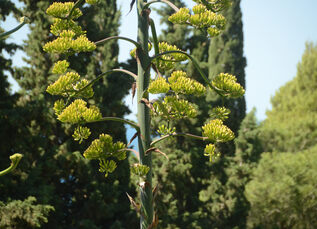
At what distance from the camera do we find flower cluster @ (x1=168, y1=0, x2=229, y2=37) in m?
3.12

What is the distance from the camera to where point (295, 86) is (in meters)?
21.7

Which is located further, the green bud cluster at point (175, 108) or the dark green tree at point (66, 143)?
the dark green tree at point (66, 143)

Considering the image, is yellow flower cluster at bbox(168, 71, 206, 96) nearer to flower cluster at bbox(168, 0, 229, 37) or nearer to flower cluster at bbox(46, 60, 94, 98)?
flower cluster at bbox(168, 0, 229, 37)

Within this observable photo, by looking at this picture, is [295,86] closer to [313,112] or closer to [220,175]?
[313,112]

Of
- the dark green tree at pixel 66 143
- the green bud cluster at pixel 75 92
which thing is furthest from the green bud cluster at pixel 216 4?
the dark green tree at pixel 66 143

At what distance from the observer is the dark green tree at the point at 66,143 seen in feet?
28.4

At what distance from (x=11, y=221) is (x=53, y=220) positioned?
6.16 ft

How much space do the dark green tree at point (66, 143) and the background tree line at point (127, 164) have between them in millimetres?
30

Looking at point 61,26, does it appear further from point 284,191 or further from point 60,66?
point 284,191

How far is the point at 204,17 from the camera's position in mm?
3170

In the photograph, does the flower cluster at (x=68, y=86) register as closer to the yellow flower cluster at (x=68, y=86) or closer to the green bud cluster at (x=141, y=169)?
the yellow flower cluster at (x=68, y=86)

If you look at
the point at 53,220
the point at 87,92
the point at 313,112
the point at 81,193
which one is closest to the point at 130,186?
the point at 81,193

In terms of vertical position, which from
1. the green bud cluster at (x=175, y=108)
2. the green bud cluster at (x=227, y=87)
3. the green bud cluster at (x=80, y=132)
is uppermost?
the green bud cluster at (x=227, y=87)

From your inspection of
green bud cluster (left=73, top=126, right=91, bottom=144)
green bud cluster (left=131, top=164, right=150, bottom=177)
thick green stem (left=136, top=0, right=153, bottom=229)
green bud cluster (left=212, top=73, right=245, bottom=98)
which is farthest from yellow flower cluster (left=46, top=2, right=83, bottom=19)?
green bud cluster (left=131, top=164, right=150, bottom=177)
